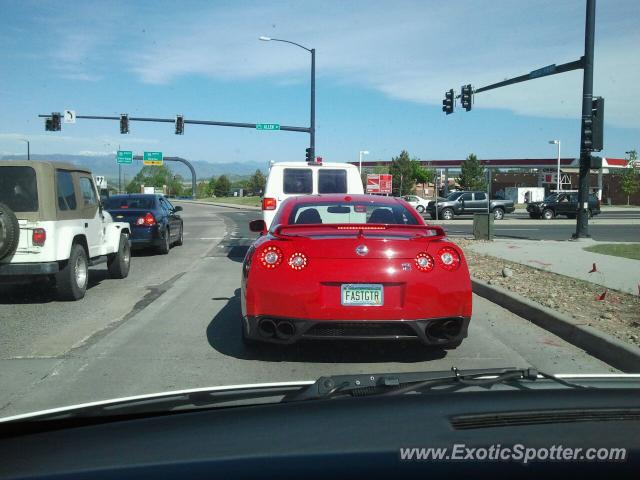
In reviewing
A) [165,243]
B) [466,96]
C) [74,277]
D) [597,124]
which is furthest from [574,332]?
[466,96]

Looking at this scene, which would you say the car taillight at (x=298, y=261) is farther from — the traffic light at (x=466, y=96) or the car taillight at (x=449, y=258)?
the traffic light at (x=466, y=96)

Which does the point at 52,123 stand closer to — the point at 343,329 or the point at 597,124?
the point at 597,124

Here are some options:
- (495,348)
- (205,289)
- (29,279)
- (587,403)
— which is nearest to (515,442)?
(587,403)

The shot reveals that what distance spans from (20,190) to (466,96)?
22.3 metres

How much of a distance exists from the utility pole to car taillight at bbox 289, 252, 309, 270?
15.9 m

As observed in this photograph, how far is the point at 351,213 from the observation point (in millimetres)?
7676

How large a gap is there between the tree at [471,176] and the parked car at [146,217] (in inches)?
2475

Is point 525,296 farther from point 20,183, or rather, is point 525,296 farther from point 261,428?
point 261,428

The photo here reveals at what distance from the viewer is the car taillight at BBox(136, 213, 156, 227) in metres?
15.6

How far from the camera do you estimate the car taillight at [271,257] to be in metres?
5.67

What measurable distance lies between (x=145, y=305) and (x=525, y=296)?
5.26 meters

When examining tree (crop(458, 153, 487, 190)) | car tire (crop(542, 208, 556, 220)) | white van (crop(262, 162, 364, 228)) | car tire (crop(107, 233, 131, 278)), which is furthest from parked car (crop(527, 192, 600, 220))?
tree (crop(458, 153, 487, 190))

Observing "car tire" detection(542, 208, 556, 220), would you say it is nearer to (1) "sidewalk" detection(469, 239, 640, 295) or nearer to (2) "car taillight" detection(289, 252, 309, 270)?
(1) "sidewalk" detection(469, 239, 640, 295)

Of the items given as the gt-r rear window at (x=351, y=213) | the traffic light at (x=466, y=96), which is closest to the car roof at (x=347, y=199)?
the gt-r rear window at (x=351, y=213)
